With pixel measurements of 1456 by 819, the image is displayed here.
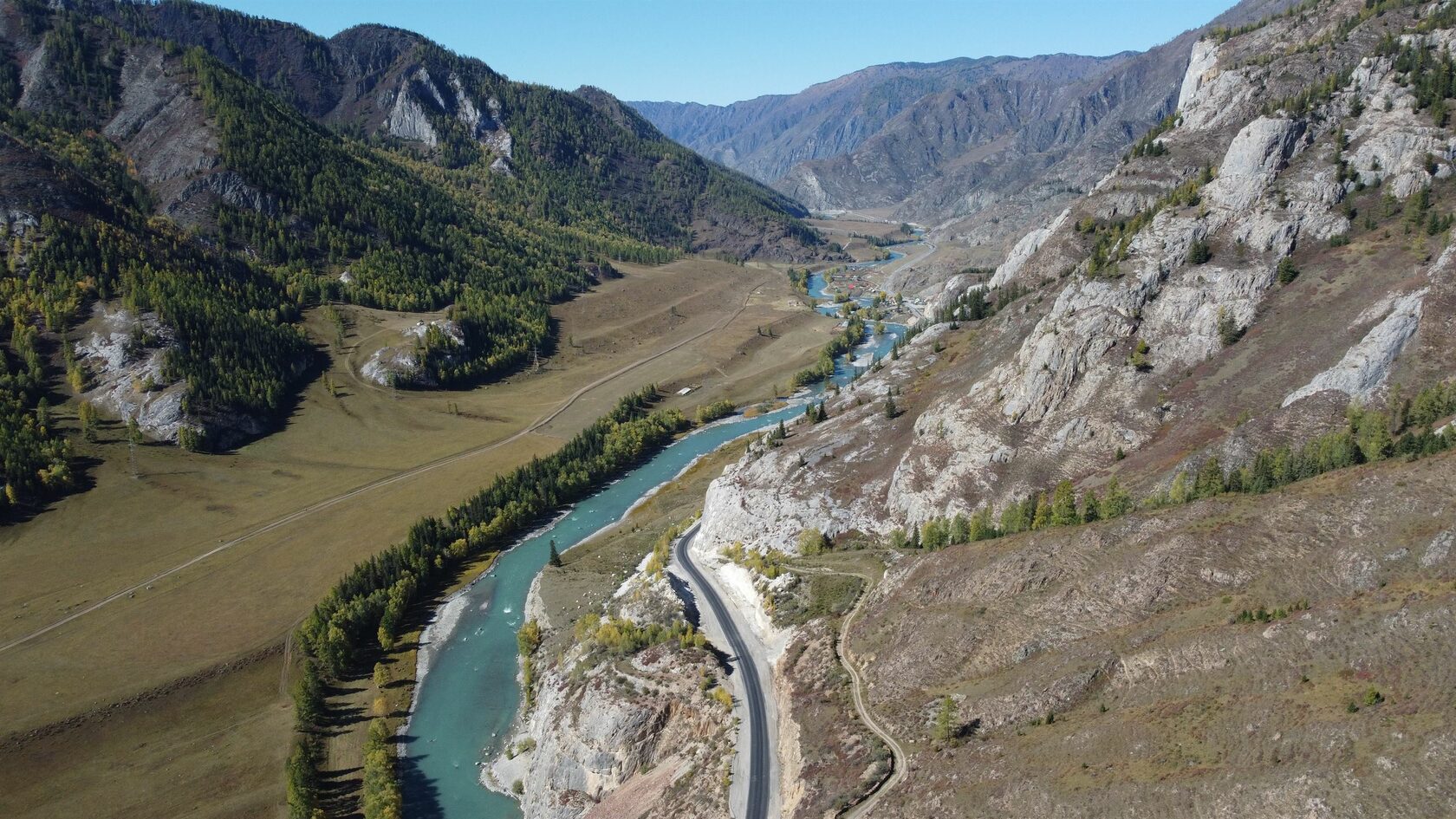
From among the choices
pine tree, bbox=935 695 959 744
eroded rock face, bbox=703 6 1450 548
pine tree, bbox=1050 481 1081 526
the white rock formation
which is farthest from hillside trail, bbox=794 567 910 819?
the white rock formation

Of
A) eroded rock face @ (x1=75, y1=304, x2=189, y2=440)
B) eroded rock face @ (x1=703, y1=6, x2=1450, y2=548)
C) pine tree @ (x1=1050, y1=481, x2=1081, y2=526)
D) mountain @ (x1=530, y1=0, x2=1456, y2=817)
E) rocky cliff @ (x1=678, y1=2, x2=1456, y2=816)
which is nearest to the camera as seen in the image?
rocky cliff @ (x1=678, y1=2, x2=1456, y2=816)

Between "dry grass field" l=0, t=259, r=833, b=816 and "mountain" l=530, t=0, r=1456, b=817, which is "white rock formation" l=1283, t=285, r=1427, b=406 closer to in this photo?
"mountain" l=530, t=0, r=1456, b=817

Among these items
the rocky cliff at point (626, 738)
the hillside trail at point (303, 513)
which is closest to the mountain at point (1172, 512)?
the rocky cliff at point (626, 738)

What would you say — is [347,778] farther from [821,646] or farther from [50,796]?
[821,646]

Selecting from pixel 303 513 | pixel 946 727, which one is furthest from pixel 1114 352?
pixel 303 513

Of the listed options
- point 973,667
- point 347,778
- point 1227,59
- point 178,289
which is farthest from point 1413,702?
point 178,289

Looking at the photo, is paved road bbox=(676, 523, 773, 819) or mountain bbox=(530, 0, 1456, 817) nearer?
mountain bbox=(530, 0, 1456, 817)

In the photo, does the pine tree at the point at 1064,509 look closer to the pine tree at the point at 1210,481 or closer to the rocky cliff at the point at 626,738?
the pine tree at the point at 1210,481
